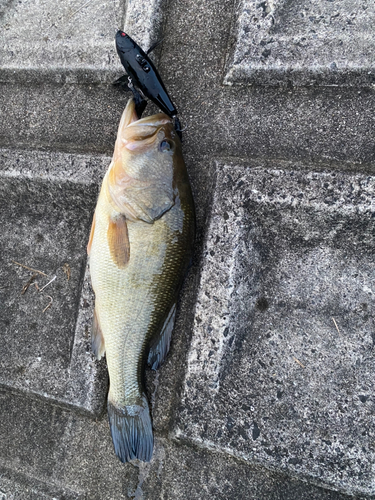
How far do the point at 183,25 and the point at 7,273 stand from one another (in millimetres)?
2101

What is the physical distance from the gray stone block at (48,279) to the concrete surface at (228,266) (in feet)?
0.04

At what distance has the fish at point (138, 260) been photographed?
200 centimetres

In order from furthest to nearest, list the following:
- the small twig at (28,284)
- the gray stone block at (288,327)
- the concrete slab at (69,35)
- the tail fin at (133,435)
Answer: the small twig at (28,284) → the concrete slab at (69,35) → the tail fin at (133,435) → the gray stone block at (288,327)

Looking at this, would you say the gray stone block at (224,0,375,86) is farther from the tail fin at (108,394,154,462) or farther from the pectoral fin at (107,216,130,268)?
the tail fin at (108,394,154,462)

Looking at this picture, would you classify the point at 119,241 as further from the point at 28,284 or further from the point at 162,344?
the point at 28,284

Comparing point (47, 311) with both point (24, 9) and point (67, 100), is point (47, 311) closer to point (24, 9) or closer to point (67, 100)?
point (67, 100)

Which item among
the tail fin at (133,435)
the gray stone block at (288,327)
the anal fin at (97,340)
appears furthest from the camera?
the anal fin at (97,340)

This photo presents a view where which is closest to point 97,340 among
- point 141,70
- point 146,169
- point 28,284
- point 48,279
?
point 48,279

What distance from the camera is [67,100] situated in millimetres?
2594

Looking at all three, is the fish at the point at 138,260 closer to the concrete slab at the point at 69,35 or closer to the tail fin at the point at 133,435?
the tail fin at the point at 133,435

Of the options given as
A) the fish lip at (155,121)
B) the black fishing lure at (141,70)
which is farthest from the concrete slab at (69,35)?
the fish lip at (155,121)

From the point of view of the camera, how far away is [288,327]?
7.18ft

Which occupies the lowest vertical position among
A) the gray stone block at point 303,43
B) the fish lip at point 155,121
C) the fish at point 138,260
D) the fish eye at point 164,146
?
the fish at point 138,260

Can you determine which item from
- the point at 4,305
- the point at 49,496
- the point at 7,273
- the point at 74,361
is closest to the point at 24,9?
the point at 7,273
